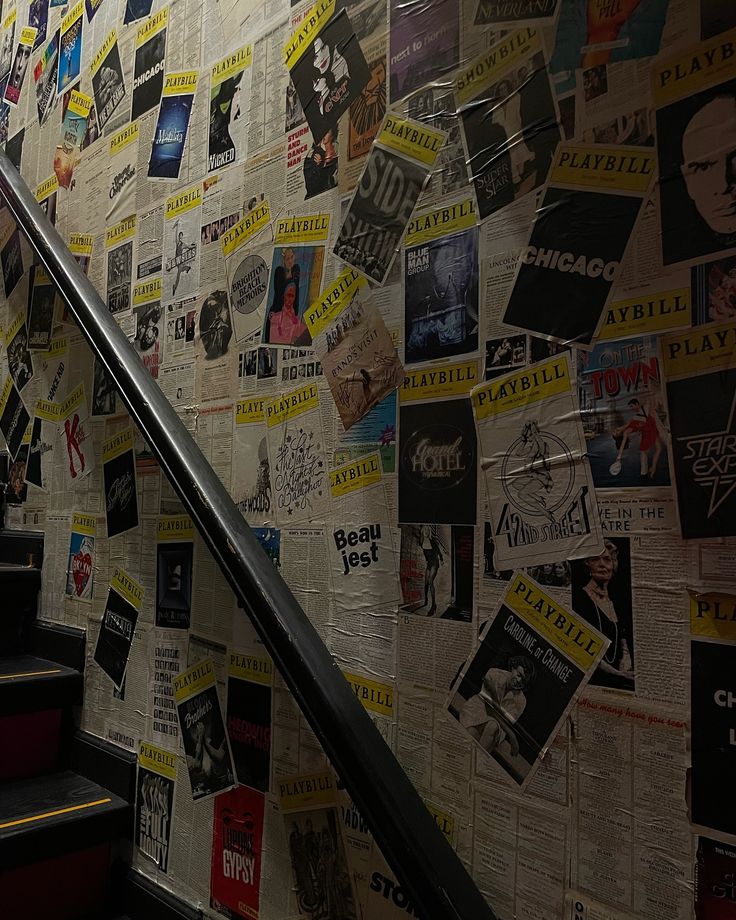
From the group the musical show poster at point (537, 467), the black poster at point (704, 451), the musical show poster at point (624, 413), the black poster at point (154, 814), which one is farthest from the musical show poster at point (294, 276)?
the black poster at point (154, 814)

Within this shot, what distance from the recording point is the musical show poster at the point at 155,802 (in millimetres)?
1282

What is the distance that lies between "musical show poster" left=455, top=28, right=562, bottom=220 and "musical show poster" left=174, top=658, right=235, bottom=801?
0.88m

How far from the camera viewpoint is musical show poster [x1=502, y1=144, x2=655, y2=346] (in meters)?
0.77

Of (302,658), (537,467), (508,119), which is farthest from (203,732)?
(508,119)

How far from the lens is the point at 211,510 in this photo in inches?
43.5

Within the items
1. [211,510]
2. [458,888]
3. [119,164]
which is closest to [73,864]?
[211,510]

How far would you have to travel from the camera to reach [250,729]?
116cm

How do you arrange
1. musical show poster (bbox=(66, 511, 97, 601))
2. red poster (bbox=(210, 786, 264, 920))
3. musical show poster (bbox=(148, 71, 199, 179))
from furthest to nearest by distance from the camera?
1. musical show poster (bbox=(66, 511, 97, 601))
2. musical show poster (bbox=(148, 71, 199, 179))
3. red poster (bbox=(210, 786, 264, 920))

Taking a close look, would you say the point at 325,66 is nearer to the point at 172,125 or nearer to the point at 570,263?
the point at 172,125

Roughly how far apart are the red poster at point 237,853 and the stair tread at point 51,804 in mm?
261

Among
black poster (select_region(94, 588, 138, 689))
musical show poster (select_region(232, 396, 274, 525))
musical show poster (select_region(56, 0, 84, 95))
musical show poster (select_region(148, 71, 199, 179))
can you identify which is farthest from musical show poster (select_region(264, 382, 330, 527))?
musical show poster (select_region(56, 0, 84, 95))

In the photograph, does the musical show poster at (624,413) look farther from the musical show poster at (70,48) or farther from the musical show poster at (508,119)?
the musical show poster at (70,48)

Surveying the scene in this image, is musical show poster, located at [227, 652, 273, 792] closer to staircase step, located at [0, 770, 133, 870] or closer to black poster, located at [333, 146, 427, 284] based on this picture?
staircase step, located at [0, 770, 133, 870]

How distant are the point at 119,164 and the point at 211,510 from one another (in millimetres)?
953
